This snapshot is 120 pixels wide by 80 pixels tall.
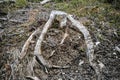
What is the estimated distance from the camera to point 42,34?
17.2 feet

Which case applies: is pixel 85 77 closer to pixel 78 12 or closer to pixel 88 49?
pixel 88 49

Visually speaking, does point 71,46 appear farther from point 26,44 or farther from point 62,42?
point 26,44

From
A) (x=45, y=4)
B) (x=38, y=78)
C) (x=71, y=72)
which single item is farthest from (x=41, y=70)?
(x=45, y=4)

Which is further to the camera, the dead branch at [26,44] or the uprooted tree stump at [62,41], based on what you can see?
the dead branch at [26,44]

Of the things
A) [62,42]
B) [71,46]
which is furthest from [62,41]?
[71,46]

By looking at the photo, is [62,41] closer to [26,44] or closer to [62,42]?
[62,42]

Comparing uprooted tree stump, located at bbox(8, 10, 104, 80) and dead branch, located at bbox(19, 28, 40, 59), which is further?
dead branch, located at bbox(19, 28, 40, 59)

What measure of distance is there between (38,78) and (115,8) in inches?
117

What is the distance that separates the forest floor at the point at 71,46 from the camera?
4.61m

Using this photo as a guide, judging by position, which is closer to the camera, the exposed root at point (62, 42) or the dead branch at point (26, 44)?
the exposed root at point (62, 42)

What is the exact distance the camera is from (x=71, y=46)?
510 cm

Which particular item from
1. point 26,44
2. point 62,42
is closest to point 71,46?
point 62,42

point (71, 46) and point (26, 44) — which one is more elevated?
point (26, 44)

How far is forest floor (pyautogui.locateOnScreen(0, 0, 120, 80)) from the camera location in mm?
4607
